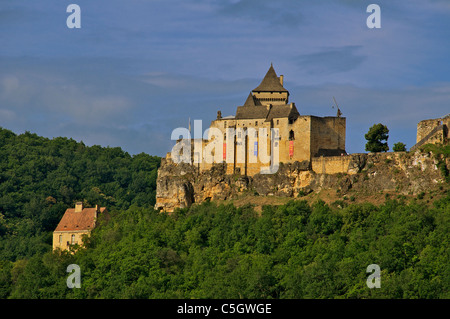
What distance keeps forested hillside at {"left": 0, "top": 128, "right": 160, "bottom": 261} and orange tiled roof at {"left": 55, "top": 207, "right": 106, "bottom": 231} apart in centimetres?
890

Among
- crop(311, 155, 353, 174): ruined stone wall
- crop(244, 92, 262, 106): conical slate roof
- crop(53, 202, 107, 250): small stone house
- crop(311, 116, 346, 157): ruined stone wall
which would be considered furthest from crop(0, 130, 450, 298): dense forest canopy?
crop(244, 92, 262, 106): conical slate roof

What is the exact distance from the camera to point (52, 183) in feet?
435

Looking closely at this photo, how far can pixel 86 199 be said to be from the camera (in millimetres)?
128500

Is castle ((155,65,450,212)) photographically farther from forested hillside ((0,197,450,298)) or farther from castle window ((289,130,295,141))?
forested hillside ((0,197,450,298))

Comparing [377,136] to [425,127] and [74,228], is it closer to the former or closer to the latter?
[425,127]

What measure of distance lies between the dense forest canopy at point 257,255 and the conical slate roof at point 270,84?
1077cm

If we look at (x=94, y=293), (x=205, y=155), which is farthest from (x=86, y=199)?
(x=94, y=293)

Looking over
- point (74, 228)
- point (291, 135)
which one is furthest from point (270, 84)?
point (74, 228)

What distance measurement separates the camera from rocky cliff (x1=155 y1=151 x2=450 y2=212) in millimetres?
83062

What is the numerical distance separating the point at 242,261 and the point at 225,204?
1148 centimetres

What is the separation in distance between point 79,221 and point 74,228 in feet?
3.05

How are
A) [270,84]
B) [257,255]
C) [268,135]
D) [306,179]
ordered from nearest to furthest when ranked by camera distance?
[257,255] → [306,179] → [268,135] → [270,84]

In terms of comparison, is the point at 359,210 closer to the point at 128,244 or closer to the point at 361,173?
the point at 361,173
